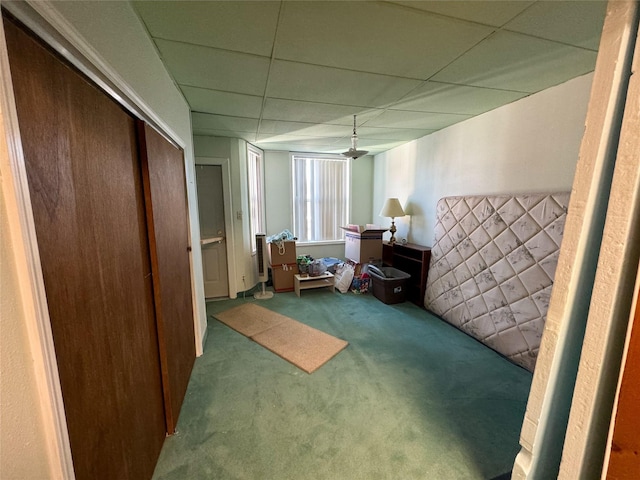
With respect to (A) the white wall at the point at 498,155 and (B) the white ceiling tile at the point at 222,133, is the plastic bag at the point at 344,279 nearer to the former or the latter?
(A) the white wall at the point at 498,155

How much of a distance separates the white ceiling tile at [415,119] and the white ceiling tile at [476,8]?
4.18 feet

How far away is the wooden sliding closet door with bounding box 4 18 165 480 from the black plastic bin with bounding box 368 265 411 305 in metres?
2.77

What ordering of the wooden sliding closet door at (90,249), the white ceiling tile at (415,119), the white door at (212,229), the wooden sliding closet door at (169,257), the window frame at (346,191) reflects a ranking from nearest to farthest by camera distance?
the wooden sliding closet door at (90,249), the wooden sliding closet door at (169,257), the white ceiling tile at (415,119), the white door at (212,229), the window frame at (346,191)

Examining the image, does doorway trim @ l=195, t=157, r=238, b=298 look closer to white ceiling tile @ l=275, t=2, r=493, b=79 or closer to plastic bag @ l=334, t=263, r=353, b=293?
plastic bag @ l=334, t=263, r=353, b=293

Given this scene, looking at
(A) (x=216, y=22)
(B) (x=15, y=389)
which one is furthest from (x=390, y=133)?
(B) (x=15, y=389)

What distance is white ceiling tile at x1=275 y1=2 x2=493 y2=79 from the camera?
1.18m

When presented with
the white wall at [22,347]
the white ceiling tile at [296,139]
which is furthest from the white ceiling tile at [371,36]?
the white ceiling tile at [296,139]

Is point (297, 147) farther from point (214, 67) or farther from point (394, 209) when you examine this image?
point (214, 67)

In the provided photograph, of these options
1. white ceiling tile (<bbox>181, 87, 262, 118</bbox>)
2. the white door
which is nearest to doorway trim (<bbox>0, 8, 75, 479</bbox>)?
white ceiling tile (<bbox>181, 87, 262, 118</bbox>)

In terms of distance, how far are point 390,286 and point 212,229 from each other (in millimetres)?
2584

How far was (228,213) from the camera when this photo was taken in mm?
3398

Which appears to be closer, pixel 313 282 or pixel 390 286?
pixel 390 286

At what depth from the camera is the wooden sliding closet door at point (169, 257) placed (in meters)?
1.29

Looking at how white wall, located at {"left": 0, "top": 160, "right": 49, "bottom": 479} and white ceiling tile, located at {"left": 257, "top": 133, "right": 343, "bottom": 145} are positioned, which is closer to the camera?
white wall, located at {"left": 0, "top": 160, "right": 49, "bottom": 479}
